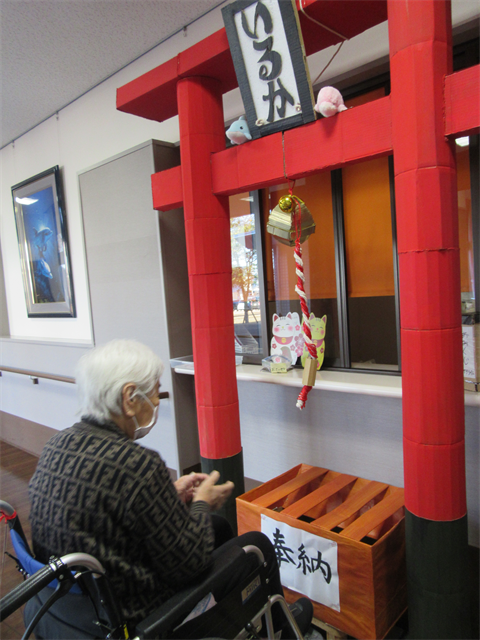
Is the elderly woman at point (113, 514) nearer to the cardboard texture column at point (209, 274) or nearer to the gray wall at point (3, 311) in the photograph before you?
the cardboard texture column at point (209, 274)

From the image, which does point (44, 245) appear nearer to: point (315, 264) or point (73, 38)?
point (73, 38)

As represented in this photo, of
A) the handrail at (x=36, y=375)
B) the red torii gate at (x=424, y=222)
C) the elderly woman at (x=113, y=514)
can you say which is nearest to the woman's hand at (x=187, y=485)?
the elderly woman at (x=113, y=514)

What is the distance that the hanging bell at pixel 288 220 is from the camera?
5.72 ft

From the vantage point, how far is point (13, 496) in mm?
3273

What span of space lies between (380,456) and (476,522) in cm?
44

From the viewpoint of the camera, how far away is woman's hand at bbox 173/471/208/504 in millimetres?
1497

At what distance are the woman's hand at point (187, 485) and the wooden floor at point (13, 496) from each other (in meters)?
1.10

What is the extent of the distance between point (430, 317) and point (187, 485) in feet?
3.10

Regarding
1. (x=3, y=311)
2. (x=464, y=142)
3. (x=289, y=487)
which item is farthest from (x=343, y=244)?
(x=3, y=311)

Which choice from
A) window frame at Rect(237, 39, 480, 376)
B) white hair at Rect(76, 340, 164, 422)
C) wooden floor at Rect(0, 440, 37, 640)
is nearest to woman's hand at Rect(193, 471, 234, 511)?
white hair at Rect(76, 340, 164, 422)

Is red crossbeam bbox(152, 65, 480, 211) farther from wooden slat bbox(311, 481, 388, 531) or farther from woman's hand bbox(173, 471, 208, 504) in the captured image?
wooden slat bbox(311, 481, 388, 531)

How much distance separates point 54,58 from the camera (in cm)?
303

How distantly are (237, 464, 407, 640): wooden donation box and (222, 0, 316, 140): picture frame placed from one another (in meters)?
1.46

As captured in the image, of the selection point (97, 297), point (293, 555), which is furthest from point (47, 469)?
point (97, 297)
